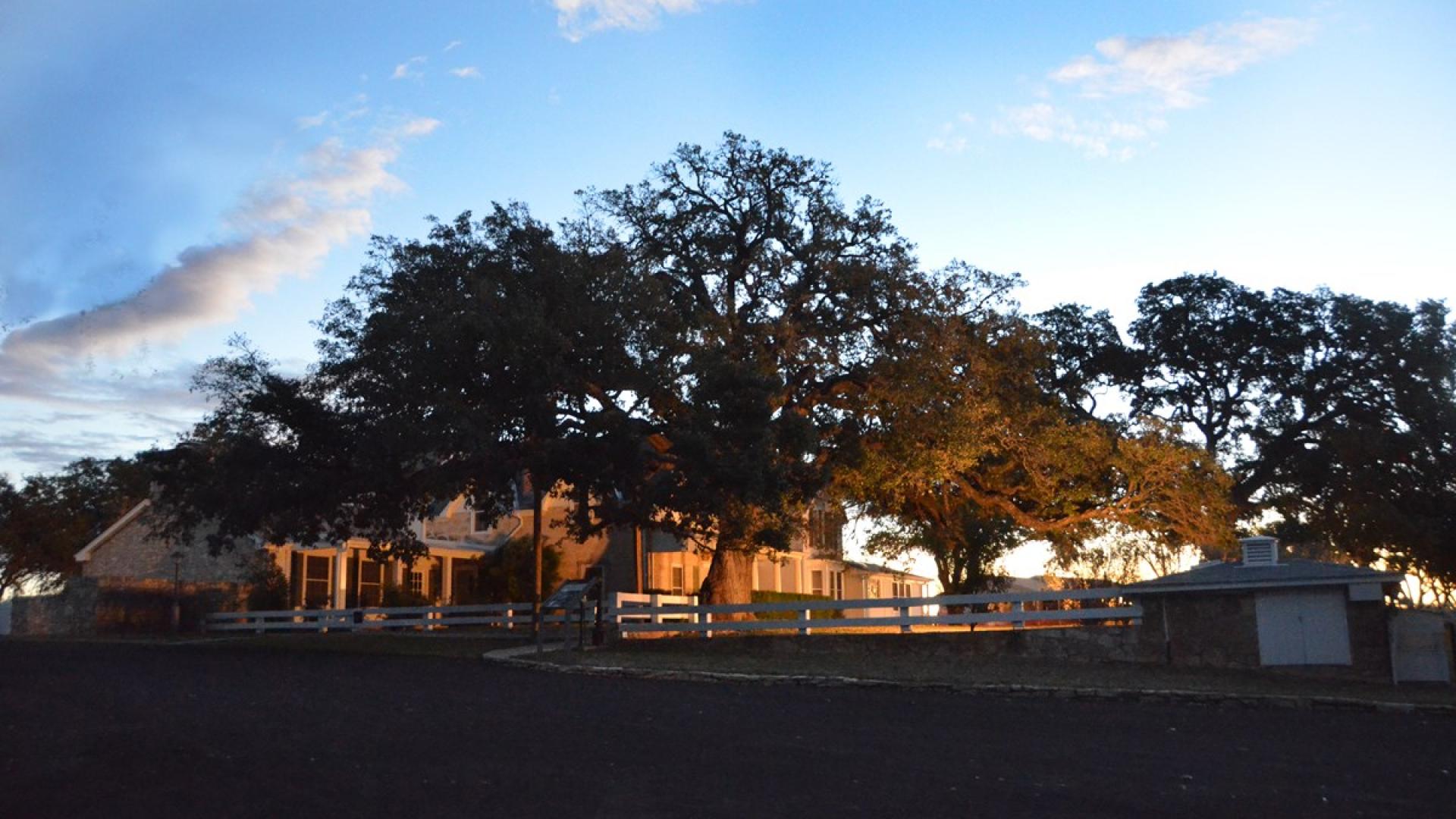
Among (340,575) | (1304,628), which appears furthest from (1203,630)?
(340,575)

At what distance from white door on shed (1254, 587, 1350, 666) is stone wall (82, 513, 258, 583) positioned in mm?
28855

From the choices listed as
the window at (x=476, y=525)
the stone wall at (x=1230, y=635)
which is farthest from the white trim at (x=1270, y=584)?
the window at (x=476, y=525)

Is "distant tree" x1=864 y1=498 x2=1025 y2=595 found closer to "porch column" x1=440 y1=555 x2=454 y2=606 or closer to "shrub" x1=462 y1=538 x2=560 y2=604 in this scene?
"shrub" x1=462 y1=538 x2=560 y2=604

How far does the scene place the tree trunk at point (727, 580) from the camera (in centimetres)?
2961

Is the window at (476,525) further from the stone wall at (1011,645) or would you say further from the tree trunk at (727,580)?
the stone wall at (1011,645)

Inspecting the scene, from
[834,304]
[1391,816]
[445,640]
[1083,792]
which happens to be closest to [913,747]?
[1083,792]

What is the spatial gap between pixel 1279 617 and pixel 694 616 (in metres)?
12.6

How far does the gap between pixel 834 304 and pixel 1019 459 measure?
5.39m

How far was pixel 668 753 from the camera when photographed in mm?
10844

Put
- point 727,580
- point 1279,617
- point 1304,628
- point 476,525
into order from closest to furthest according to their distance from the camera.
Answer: point 1304,628
point 1279,617
point 727,580
point 476,525

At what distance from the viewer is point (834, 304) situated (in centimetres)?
2780

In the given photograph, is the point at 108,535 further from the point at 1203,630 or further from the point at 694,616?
the point at 1203,630

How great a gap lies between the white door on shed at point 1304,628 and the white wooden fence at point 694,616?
2.08 metres

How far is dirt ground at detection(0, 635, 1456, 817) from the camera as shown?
28.6ft
